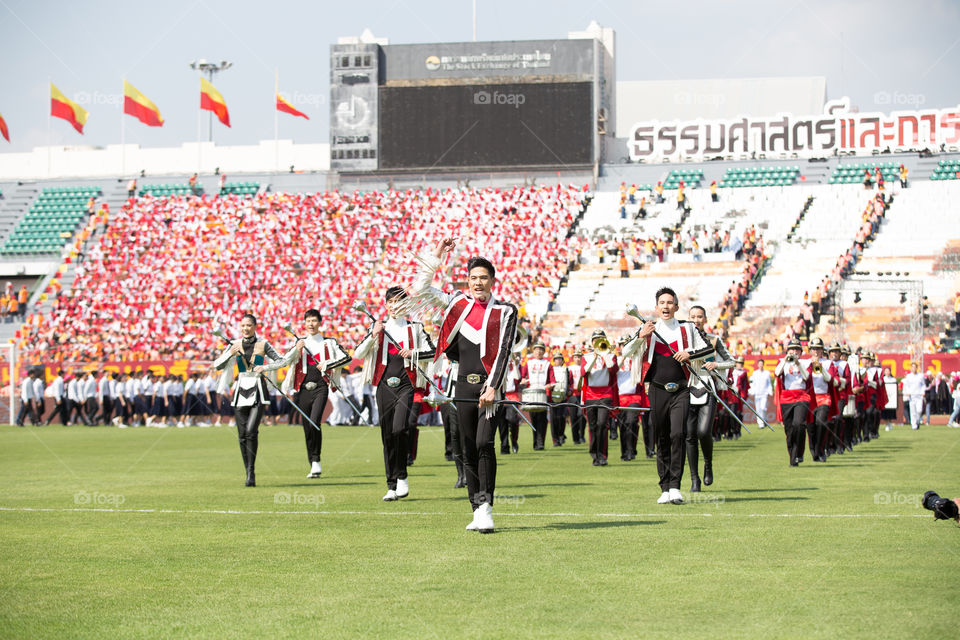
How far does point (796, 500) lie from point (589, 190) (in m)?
43.2

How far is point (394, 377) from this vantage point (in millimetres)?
14273

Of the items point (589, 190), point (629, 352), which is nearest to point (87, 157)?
point (589, 190)

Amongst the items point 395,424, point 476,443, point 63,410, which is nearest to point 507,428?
point 395,424

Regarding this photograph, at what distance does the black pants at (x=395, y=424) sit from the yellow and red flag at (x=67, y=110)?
49.3 m

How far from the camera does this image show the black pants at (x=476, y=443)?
34.7 feet

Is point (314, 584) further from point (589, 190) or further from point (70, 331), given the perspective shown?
point (589, 190)

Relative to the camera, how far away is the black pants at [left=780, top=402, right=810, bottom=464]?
1897cm

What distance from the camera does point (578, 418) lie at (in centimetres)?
2784

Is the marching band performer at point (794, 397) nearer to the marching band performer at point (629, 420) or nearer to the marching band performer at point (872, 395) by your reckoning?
the marching band performer at point (629, 420)

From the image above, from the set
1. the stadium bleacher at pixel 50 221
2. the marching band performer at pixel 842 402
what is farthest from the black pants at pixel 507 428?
the stadium bleacher at pixel 50 221

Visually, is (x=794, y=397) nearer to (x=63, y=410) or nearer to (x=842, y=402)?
(x=842, y=402)

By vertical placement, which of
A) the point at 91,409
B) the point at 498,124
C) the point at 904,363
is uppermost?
the point at 498,124

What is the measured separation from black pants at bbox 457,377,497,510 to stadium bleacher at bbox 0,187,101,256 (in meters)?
51.8

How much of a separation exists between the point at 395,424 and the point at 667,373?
311cm
